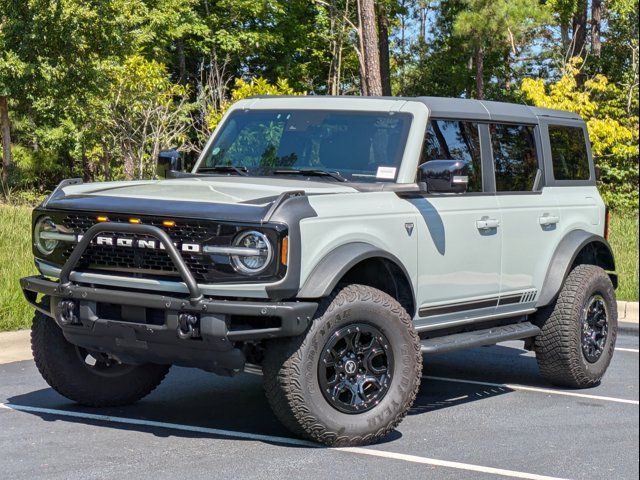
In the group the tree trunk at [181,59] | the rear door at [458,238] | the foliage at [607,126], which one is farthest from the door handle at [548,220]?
the tree trunk at [181,59]

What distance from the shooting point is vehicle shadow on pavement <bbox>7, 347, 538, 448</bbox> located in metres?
6.65

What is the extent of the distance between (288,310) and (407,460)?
108 centimetres

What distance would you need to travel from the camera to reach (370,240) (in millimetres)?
6258

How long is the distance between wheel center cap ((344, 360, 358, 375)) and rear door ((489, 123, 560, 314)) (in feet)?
5.64

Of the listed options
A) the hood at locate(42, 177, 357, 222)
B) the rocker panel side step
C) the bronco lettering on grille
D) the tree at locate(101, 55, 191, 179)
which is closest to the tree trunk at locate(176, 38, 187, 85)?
the tree at locate(101, 55, 191, 179)

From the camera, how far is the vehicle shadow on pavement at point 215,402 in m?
6.65

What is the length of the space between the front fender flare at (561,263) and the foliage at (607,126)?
17262mm

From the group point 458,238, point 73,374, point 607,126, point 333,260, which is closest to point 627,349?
point 458,238

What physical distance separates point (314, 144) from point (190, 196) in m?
1.41

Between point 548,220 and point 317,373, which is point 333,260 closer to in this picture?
point 317,373

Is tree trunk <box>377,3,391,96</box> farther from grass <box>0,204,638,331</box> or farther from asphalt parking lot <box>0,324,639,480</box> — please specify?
asphalt parking lot <box>0,324,639,480</box>

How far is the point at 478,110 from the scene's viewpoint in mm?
7668

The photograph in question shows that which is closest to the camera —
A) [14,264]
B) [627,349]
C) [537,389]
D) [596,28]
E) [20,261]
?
[537,389]

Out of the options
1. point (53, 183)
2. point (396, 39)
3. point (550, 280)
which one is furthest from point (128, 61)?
point (396, 39)
